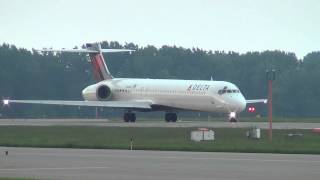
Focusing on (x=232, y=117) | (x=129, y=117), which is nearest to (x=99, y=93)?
(x=129, y=117)

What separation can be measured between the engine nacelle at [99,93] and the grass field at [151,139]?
26.3 metres

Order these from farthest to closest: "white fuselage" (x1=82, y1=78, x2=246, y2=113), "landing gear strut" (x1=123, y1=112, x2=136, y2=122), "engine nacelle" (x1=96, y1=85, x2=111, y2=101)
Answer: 1. "engine nacelle" (x1=96, y1=85, x2=111, y2=101)
2. "landing gear strut" (x1=123, y1=112, x2=136, y2=122)
3. "white fuselage" (x1=82, y1=78, x2=246, y2=113)

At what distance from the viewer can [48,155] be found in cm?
4091

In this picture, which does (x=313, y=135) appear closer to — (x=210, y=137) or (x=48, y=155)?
(x=210, y=137)

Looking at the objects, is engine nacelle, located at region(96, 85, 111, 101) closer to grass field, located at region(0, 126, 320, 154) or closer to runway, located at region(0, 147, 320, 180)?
grass field, located at region(0, 126, 320, 154)

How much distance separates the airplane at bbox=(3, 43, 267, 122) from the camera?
85750 millimetres

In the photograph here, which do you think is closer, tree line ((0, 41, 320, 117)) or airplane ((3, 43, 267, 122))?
airplane ((3, 43, 267, 122))

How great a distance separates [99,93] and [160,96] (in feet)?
21.0

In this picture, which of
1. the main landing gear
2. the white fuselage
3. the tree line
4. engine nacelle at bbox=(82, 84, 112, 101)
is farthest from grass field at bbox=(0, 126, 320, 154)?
the tree line

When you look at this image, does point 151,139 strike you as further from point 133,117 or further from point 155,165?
point 133,117

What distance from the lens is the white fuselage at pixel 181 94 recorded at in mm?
85625

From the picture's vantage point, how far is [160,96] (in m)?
89.8

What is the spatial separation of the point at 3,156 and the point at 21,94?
108m

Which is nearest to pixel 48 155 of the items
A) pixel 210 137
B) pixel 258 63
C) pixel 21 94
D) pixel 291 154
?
pixel 291 154
